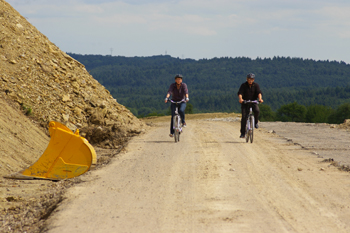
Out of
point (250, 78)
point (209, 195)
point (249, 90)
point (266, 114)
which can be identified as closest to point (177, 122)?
point (249, 90)

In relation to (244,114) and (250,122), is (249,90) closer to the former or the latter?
(244,114)

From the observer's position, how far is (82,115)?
53.9ft

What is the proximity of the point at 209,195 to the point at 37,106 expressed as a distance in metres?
10.6

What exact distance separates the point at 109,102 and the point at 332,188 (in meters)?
14.1

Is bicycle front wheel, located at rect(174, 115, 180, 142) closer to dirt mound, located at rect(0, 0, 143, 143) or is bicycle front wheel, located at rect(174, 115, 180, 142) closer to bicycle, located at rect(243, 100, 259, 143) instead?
bicycle, located at rect(243, 100, 259, 143)

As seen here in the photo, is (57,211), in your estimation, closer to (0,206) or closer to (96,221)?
(96,221)

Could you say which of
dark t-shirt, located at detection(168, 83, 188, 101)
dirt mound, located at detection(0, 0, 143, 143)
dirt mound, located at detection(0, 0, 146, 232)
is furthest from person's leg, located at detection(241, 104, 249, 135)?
dirt mound, located at detection(0, 0, 143, 143)

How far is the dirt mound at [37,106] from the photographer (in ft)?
32.9

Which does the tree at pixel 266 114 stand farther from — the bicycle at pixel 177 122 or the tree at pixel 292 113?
the bicycle at pixel 177 122

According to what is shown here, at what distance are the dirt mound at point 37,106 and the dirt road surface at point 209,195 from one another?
1168 mm

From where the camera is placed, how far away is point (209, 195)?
20.8 ft

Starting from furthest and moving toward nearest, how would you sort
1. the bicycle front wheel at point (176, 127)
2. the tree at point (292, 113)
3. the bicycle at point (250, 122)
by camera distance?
the tree at point (292, 113) < the bicycle front wheel at point (176, 127) < the bicycle at point (250, 122)

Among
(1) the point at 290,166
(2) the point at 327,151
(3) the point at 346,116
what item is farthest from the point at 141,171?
(3) the point at 346,116

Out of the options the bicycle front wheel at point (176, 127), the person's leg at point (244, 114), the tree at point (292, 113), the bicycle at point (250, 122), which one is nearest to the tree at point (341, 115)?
the tree at point (292, 113)
